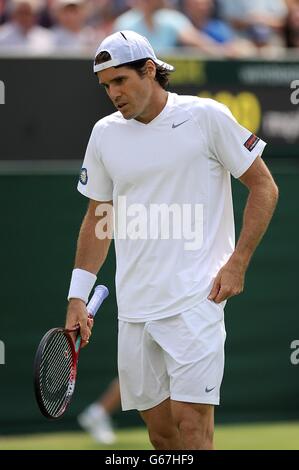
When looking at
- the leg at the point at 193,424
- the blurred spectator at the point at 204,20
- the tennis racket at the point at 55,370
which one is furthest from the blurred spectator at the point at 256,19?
the leg at the point at 193,424

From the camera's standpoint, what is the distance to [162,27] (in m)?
9.49

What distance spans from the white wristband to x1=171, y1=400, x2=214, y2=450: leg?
0.69 meters

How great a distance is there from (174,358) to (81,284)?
63cm

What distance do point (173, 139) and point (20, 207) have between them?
3.72 meters

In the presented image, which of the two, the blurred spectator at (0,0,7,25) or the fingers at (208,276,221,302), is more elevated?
the blurred spectator at (0,0,7,25)

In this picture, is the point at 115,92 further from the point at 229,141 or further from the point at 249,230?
the point at 249,230

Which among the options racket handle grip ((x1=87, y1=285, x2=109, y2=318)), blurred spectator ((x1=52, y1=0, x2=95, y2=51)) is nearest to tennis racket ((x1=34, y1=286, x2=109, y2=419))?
racket handle grip ((x1=87, y1=285, x2=109, y2=318))

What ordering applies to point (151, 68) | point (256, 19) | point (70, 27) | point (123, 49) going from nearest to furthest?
point (123, 49)
point (151, 68)
point (70, 27)
point (256, 19)

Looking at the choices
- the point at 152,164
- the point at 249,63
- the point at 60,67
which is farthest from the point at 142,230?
the point at 249,63

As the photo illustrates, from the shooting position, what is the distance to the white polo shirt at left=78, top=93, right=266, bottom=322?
16.5ft
